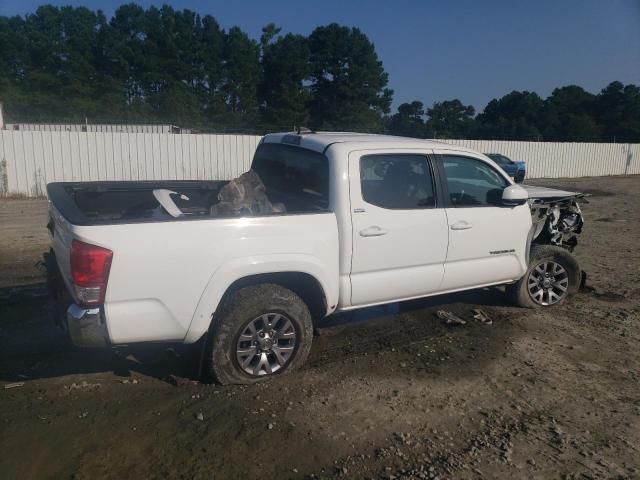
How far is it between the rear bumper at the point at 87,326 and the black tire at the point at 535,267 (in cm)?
430

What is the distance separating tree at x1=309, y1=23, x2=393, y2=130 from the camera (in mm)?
57625

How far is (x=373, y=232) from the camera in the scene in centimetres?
459

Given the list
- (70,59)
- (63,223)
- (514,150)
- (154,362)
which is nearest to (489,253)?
(154,362)

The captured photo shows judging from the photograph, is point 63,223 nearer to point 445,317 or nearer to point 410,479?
point 410,479

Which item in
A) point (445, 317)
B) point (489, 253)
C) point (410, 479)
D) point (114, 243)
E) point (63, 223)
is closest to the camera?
point (410, 479)

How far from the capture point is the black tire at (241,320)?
4.07 metres

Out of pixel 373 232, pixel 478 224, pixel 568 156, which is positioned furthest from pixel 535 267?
pixel 568 156

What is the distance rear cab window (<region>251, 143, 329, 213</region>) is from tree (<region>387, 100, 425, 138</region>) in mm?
58579

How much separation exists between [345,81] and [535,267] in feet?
186

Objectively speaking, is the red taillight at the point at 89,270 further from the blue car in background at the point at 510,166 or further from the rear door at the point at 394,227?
the blue car in background at the point at 510,166

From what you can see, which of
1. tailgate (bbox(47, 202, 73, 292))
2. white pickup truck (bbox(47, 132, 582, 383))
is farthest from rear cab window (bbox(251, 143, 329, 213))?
tailgate (bbox(47, 202, 73, 292))

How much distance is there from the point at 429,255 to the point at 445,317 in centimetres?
118

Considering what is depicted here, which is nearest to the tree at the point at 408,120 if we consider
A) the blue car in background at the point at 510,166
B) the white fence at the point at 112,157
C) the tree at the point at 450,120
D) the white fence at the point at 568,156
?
the tree at the point at 450,120

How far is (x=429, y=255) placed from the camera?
16.4 ft
